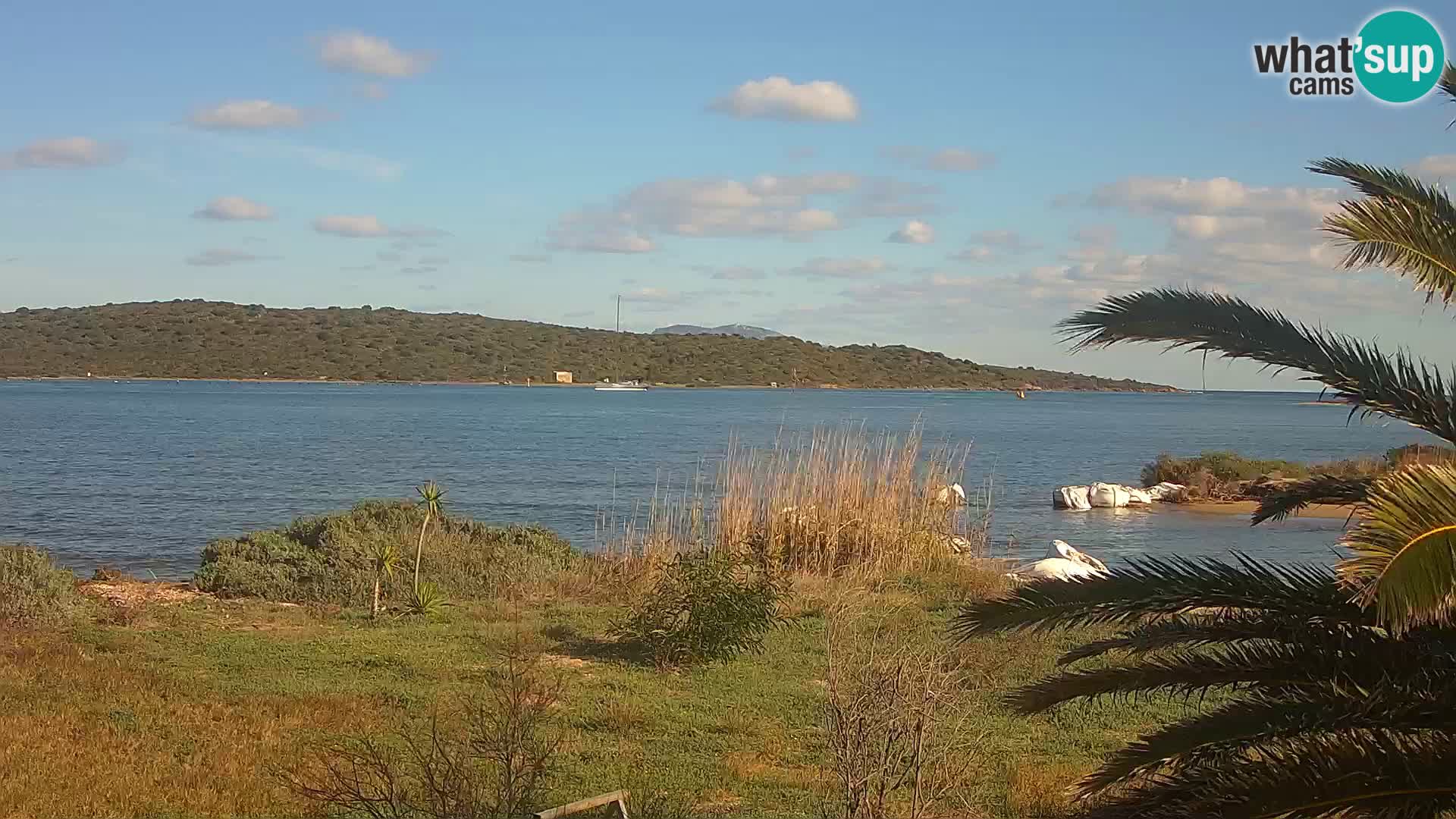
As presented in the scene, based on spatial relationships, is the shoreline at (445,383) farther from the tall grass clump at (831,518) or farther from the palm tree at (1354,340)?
the palm tree at (1354,340)

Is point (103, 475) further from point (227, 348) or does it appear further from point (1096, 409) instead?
point (1096, 409)

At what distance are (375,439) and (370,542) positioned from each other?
4069 centimetres

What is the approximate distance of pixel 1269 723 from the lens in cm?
438

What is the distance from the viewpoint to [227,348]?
117250 mm

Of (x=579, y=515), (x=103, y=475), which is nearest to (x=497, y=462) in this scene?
(x=103, y=475)

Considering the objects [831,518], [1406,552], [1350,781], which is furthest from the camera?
[831,518]

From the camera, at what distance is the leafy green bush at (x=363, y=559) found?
1453 cm

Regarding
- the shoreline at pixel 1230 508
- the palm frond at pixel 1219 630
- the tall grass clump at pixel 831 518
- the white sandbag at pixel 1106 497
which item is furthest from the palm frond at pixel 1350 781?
the white sandbag at pixel 1106 497

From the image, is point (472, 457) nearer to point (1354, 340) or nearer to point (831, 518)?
point (831, 518)

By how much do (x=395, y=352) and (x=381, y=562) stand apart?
375 feet

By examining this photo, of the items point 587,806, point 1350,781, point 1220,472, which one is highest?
point 1350,781

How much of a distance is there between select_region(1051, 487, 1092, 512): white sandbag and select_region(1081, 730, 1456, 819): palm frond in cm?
2791

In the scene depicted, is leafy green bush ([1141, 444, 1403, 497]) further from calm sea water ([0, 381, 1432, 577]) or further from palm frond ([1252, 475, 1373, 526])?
palm frond ([1252, 475, 1373, 526])

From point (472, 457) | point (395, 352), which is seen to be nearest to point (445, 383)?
point (395, 352)
